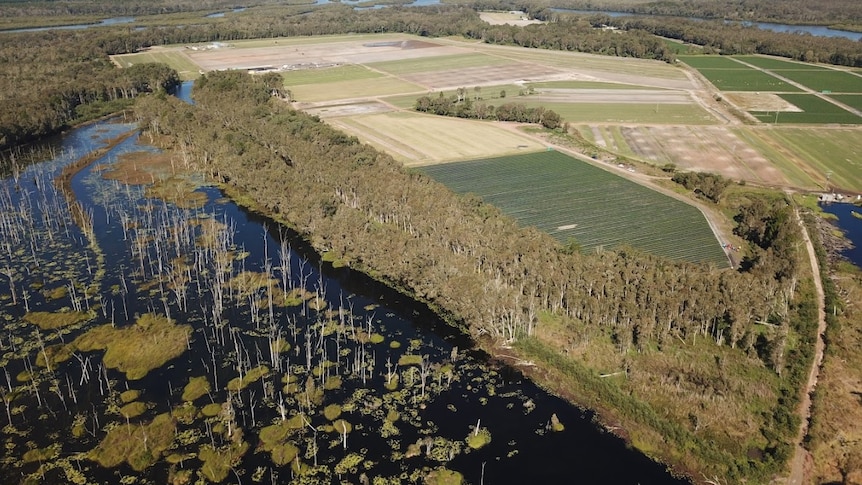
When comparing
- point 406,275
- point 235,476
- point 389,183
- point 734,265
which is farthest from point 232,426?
point 734,265

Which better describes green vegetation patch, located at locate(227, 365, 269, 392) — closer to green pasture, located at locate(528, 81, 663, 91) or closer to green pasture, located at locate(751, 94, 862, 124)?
green pasture, located at locate(751, 94, 862, 124)

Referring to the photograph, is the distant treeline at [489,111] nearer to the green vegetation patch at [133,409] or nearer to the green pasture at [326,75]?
the green pasture at [326,75]

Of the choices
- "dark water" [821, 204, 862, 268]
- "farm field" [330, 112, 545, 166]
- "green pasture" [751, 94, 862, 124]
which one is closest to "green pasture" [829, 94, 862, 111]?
"green pasture" [751, 94, 862, 124]

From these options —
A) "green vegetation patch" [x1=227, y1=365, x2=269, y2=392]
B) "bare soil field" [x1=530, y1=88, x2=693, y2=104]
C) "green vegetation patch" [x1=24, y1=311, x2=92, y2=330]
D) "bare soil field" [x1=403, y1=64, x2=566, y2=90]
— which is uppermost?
"bare soil field" [x1=403, y1=64, x2=566, y2=90]

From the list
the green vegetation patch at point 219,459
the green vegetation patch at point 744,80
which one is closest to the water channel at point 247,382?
the green vegetation patch at point 219,459

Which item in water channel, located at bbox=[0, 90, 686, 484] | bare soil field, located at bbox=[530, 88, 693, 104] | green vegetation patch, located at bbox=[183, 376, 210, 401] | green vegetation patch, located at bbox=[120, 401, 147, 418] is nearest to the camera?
water channel, located at bbox=[0, 90, 686, 484]

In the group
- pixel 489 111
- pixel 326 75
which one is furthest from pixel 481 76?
pixel 489 111

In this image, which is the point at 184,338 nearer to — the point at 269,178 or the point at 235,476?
the point at 235,476
